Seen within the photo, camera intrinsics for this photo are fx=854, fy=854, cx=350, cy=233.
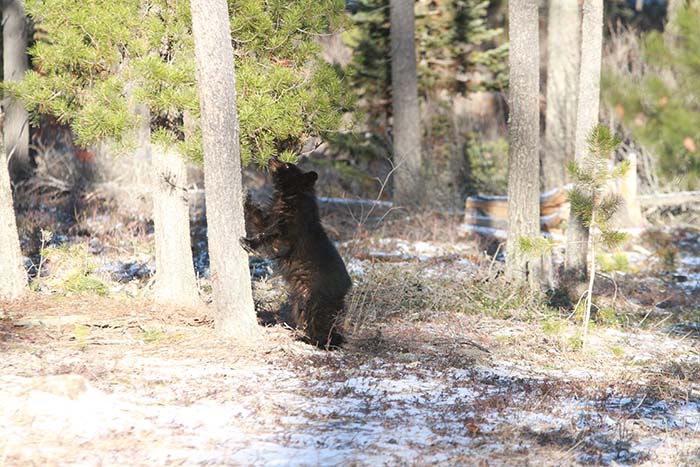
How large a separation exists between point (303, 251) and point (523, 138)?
475 cm

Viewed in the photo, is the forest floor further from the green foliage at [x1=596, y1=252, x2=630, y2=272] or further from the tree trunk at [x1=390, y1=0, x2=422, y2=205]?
the tree trunk at [x1=390, y1=0, x2=422, y2=205]

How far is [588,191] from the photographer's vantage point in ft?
32.3

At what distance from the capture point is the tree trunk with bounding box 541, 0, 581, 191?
20434mm

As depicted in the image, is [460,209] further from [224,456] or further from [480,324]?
[224,456]

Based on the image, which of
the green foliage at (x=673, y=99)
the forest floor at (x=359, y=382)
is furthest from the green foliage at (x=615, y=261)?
the green foliage at (x=673, y=99)

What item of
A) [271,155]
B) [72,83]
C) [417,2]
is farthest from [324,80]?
[417,2]

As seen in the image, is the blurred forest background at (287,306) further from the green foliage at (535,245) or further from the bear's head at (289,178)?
the bear's head at (289,178)

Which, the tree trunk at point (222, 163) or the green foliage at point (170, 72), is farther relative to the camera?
the green foliage at point (170, 72)

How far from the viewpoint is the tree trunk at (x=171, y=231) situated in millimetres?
9352

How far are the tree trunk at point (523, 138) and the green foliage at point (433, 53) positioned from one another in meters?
9.14

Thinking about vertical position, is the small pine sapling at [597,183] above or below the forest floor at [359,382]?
above

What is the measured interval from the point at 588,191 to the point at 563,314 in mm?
1996

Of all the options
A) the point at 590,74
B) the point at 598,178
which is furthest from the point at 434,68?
the point at 598,178

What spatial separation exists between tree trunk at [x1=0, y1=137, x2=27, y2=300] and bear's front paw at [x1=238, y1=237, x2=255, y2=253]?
9.18ft
